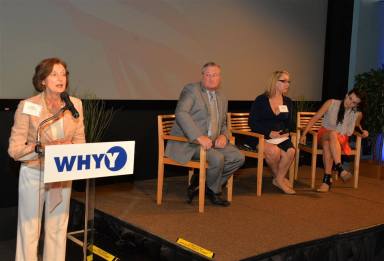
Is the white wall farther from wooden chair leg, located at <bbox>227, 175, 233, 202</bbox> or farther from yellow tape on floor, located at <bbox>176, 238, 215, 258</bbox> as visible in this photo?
yellow tape on floor, located at <bbox>176, 238, 215, 258</bbox>

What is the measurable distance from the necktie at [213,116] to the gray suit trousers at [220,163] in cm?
13

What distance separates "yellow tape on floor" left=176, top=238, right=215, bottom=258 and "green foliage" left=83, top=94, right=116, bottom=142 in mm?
1510

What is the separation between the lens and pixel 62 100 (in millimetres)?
2586

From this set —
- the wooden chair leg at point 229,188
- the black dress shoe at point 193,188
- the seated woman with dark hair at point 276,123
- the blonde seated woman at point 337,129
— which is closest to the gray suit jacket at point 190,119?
the black dress shoe at point 193,188

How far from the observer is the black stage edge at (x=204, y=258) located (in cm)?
308

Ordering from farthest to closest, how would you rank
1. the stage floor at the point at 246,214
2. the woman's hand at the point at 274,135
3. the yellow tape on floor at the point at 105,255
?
1. the woman's hand at the point at 274,135
2. the stage floor at the point at 246,214
3. the yellow tape on floor at the point at 105,255

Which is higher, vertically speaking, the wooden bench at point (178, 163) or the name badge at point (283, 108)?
the name badge at point (283, 108)

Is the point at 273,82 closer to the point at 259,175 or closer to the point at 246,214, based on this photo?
the point at 259,175

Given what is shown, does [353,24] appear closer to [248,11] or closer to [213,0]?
[248,11]

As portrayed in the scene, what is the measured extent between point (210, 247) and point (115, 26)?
2.42m

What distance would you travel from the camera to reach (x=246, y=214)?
382 cm

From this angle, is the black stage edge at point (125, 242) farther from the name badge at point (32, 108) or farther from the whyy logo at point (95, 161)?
the name badge at point (32, 108)

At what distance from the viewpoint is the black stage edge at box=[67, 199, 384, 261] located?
10.1 feet

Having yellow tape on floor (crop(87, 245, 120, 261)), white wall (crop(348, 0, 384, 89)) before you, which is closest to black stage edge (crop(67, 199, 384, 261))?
yellow tape on floor (crop(87, 245, 120, 261))
